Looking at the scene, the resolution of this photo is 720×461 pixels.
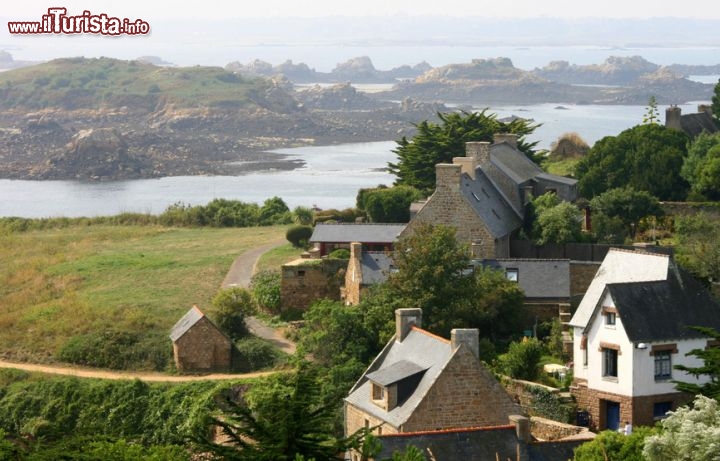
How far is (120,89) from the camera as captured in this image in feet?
619

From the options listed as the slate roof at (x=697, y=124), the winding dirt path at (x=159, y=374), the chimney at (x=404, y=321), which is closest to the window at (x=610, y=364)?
the chimney at (x=404, y=321)

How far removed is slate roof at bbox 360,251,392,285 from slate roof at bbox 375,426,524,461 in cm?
1513

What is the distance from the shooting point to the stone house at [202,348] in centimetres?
4416

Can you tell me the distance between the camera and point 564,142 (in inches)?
2972

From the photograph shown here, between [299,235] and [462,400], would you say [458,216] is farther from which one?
[462,400]

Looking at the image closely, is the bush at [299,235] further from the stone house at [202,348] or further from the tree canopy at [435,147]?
the stone house at [202,348]

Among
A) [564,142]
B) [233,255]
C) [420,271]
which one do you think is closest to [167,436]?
[420,271]

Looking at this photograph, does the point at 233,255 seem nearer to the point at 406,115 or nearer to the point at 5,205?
the point at 5,205

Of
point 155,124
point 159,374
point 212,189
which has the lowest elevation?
point 159,374

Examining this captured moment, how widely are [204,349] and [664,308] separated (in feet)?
46.5

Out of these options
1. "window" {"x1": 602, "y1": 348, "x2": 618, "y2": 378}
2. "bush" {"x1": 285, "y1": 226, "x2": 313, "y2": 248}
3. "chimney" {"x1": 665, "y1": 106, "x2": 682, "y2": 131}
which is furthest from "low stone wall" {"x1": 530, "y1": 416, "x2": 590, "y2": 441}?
"chimney" {"x1": 665, "y1": 106, "x2": 682, "y2": 131}

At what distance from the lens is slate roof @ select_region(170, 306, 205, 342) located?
44.5 m

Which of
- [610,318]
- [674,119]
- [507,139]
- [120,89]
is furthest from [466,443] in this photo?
[120,89]

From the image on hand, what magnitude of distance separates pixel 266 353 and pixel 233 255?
41.0 ft
